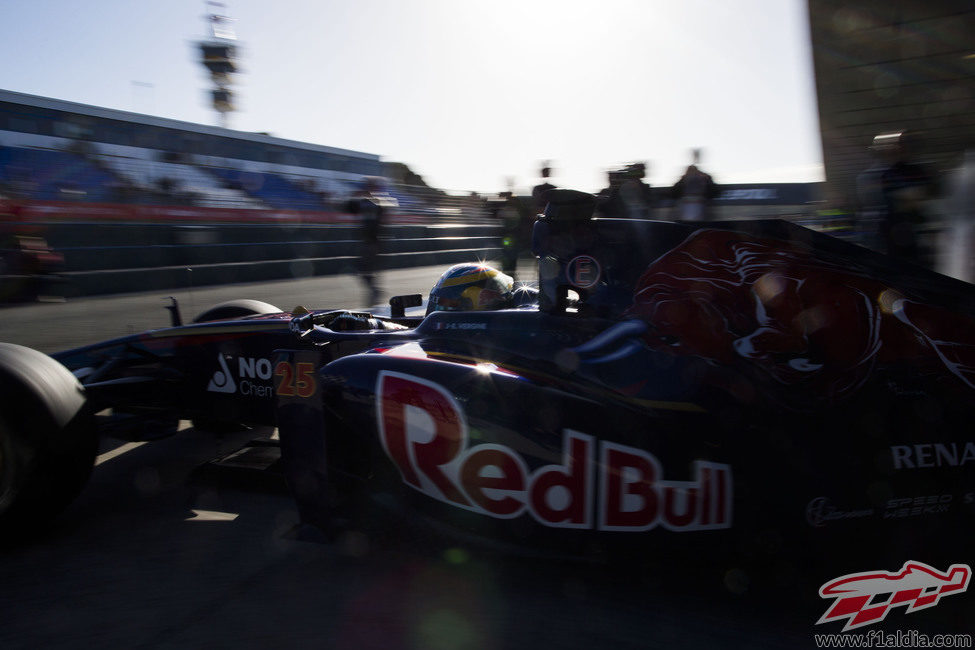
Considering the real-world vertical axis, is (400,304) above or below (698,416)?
above

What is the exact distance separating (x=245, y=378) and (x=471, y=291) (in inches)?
49.7

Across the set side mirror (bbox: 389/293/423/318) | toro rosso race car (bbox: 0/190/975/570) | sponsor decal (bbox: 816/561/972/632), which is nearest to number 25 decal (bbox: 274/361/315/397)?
toro rosso race car (bbox: 0/190/975/570)

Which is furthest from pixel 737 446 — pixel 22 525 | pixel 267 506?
pixel 22 525

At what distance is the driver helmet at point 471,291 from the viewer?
3.39 meters

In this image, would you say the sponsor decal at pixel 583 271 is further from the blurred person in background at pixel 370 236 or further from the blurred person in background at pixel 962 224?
the blurred person in background at pixel 370 236

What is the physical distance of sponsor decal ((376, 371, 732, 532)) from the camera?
204 centimetres

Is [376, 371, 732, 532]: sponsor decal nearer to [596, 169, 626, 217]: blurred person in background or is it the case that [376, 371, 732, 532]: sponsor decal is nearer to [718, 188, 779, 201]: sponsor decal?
[596, 169, 626, 217]: blurred person in background

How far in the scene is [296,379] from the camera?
2.48 metres

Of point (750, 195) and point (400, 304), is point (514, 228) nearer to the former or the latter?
point (750, 195)

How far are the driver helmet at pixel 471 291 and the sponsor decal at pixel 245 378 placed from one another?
91 centimetres

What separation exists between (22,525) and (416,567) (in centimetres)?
152

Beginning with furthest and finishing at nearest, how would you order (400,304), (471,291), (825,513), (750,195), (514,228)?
(514,228)
(750,195)
(400,304)
(471,291)
(825,513)

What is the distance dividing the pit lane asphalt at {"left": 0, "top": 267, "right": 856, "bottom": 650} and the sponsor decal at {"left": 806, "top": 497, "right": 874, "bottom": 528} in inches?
13.2

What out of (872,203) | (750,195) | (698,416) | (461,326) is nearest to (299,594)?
(461,326)
